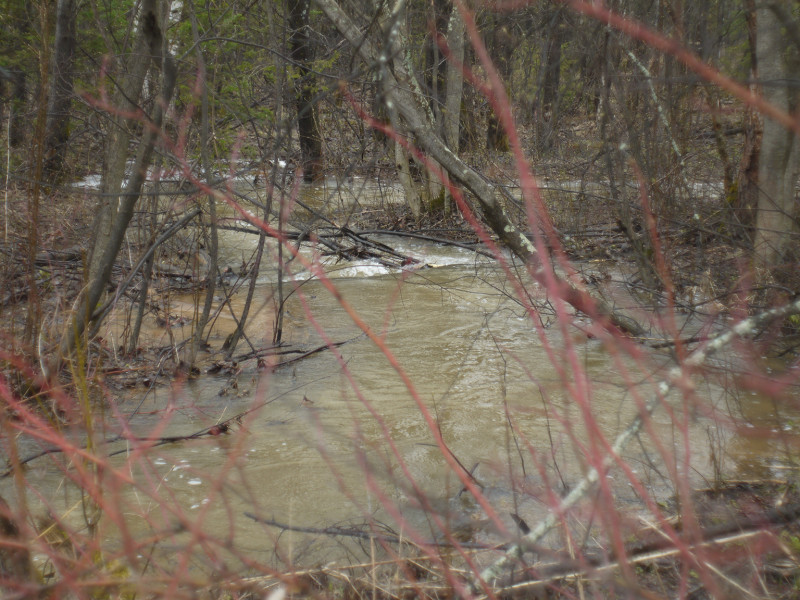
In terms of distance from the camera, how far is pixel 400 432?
170 inches

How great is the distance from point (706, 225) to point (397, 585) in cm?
558

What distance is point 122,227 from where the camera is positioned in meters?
3.81

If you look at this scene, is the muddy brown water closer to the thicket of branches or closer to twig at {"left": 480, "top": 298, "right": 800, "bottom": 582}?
the thicket of branches

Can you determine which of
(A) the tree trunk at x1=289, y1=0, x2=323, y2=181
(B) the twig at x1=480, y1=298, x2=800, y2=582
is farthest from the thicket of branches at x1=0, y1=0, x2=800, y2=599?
(A) the tree trunk at x1=289, y1=0, x2=323, y2=181

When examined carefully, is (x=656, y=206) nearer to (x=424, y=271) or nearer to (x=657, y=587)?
(x=424, y=271)

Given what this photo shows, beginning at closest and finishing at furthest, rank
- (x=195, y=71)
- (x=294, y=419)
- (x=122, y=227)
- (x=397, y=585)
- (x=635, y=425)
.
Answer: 1. (x=635, y=425)
2. (x=397, y=585)
3. (x=122, y=227)
4. (x=294, y=419)
5. (x=195, y=71)

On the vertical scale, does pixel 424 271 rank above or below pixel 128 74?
below

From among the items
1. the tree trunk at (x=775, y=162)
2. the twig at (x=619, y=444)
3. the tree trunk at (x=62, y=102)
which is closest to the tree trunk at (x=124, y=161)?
the twig at (x=619, y=444)

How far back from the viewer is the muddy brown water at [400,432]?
303 centimetres

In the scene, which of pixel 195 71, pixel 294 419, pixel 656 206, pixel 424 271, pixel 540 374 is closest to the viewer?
pixel 294 419

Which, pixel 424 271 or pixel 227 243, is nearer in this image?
pixel 424 271

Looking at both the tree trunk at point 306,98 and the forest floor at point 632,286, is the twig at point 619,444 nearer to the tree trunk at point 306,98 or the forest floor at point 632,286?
the forest floor at point 632,286

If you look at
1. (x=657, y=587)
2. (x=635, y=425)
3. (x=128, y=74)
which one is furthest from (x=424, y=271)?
(x=635, y=425)

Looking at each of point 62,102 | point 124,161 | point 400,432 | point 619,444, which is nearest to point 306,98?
point 62,102
